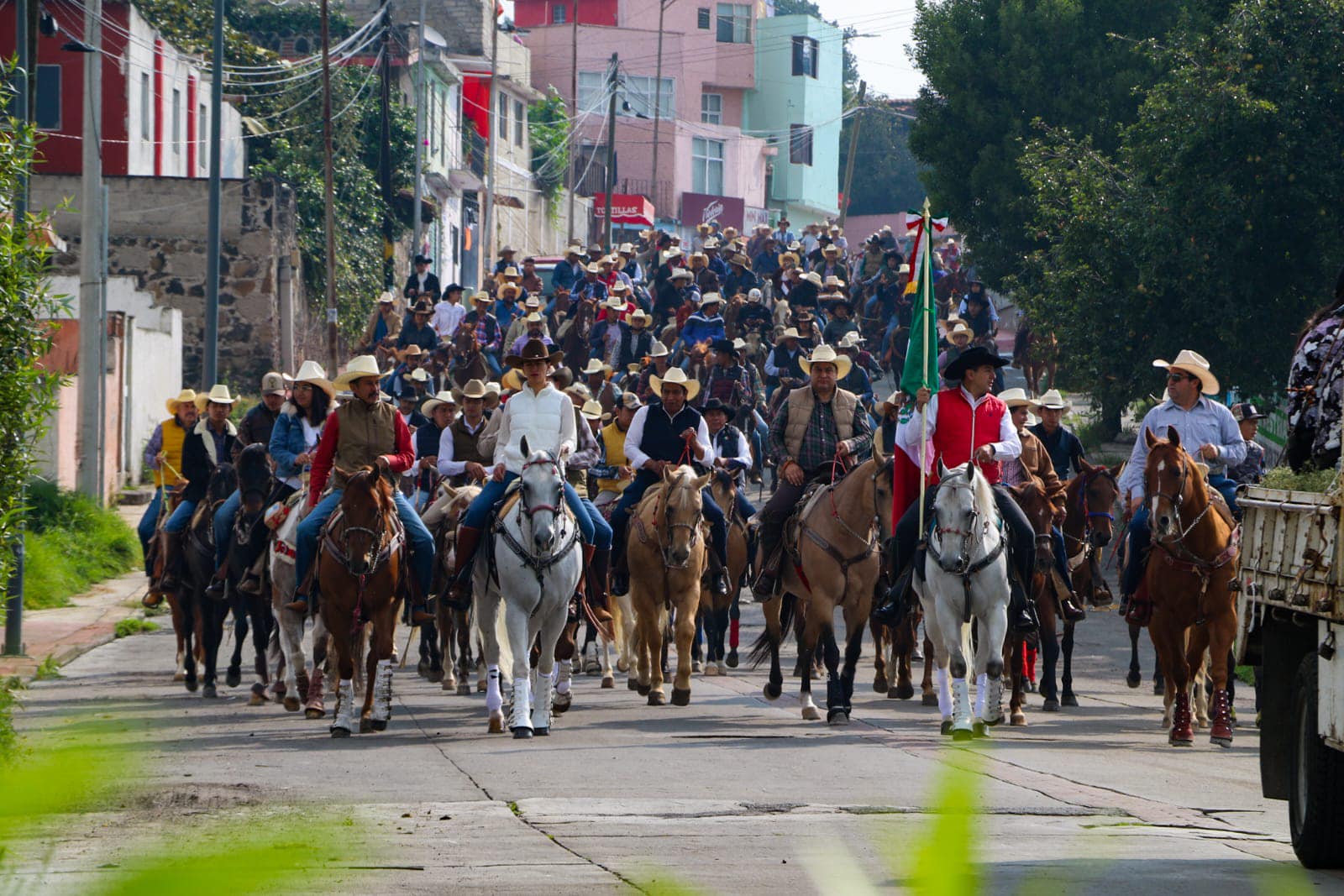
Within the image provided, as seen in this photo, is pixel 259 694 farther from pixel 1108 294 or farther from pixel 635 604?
pixel 1108 294

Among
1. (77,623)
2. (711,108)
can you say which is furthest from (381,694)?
(711,108)

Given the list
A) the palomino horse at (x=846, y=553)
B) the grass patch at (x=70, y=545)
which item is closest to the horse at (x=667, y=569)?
the palomino horse at (x=846, y=553)

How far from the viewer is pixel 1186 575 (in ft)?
45.3

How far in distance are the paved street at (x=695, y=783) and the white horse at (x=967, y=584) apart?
0.43 metres

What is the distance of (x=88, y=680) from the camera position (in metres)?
17.0

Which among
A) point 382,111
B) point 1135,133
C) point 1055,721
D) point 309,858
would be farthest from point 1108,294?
point 382,111

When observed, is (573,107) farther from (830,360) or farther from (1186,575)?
(1186,575)

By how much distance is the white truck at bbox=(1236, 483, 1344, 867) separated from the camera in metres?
7.84

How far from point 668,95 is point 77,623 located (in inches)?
3118

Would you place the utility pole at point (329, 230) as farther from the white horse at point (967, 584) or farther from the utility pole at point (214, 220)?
the white horse at point (967, 584)

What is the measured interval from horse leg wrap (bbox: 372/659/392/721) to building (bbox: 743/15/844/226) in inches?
3549

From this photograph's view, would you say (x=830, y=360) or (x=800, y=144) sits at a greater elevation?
(x=800, y=144)

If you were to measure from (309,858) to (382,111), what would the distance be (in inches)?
2179

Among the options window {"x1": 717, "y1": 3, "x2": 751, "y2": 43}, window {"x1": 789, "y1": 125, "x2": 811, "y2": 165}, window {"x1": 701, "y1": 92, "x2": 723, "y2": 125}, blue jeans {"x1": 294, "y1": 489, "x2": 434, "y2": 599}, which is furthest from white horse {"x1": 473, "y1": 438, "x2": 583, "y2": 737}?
window {"x1": 789, "y1": 125, "x2": 811, "y2": 165}
